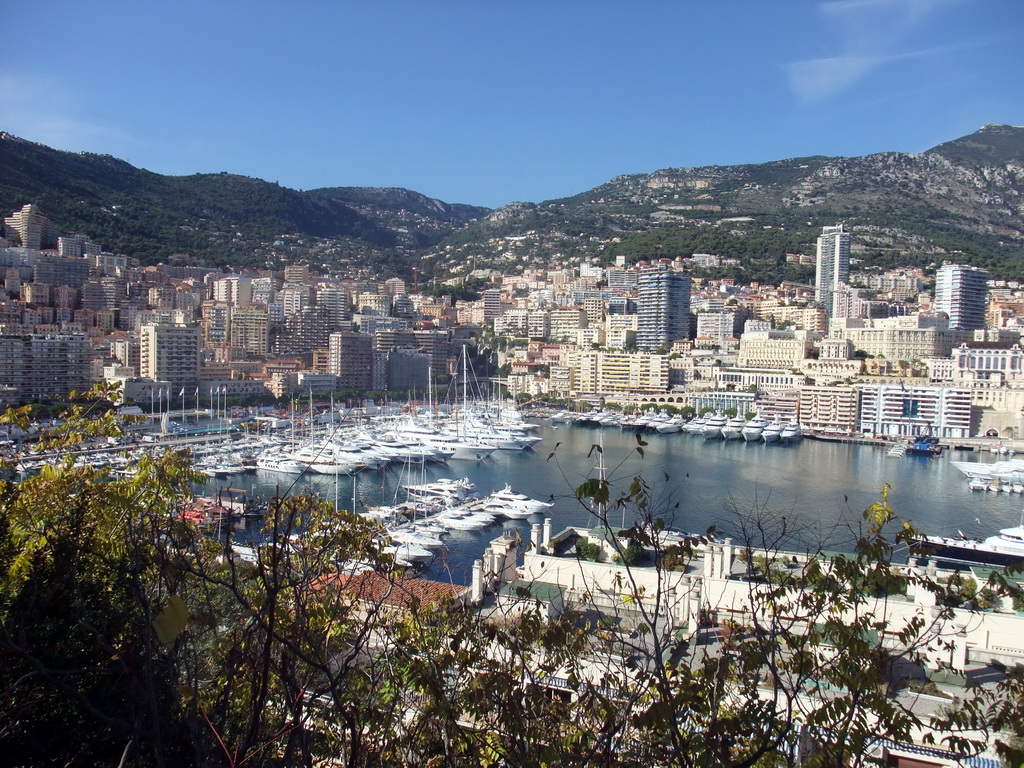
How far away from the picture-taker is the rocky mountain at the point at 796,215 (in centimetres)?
5172

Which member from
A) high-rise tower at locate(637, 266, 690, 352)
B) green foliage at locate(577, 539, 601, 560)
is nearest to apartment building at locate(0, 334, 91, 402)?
green foliage at locate(577, 539, 601, 560)

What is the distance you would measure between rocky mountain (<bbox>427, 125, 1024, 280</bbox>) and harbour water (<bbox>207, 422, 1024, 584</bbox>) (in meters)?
29.8

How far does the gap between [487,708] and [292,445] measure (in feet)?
58.8

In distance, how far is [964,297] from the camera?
37594mm

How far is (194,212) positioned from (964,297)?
1994 inches

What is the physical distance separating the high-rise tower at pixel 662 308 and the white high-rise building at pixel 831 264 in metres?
9.91

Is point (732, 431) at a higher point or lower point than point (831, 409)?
lower

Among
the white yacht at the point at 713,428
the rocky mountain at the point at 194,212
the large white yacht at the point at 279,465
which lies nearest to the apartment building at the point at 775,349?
the white yacht at the point at 713,428

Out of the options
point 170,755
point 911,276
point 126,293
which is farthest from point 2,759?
point 911,276

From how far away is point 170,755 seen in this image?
211cm

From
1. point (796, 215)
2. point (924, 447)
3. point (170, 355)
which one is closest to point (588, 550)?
point (924, 447)

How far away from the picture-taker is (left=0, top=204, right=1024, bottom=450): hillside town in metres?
25.3

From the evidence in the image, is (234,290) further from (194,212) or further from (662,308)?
(662,308)

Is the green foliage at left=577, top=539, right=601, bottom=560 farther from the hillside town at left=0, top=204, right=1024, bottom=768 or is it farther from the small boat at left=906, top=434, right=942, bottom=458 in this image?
the small boat at left=906, top=434, right=942, bottom=458
